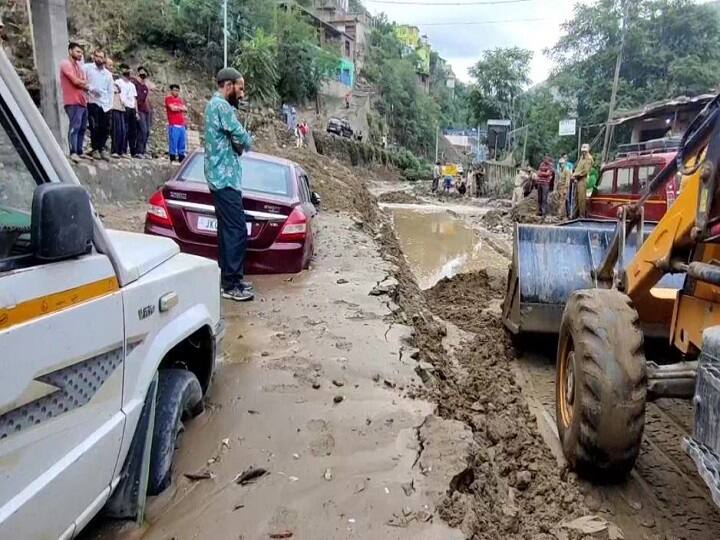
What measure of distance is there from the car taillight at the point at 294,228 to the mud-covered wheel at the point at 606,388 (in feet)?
10.9

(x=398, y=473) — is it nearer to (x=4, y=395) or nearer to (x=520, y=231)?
(x=4, y=395)

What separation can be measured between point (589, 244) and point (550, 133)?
35939 millimetres

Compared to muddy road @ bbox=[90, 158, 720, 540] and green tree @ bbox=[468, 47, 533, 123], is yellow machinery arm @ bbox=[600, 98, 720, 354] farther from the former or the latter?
green tree @ bbox=[468, 47, 533, 123]

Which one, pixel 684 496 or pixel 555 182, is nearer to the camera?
pixel 684 496

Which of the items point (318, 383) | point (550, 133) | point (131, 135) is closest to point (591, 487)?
point (318, 383)

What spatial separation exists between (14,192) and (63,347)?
518 millimetres

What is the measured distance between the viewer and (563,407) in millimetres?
3709

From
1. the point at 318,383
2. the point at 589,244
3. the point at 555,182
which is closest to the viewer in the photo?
the point at 318,383

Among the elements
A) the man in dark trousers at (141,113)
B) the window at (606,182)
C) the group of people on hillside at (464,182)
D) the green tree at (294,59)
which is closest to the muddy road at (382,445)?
the window at (606,182)

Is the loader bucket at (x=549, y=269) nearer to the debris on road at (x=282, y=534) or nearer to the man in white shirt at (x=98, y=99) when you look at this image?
the debris on road at (x=282, y=534)

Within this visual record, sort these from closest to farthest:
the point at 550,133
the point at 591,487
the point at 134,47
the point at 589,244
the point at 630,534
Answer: the point at 630,534
the point at 591,487
the point at 589,244
the point at 134,47
the point at 550,133

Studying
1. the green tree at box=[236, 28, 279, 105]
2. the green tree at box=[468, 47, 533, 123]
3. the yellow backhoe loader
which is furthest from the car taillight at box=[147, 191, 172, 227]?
the green tree at box=[468, 47, 533, 123]

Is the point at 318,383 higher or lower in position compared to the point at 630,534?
higher

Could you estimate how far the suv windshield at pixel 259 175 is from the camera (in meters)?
6.22
